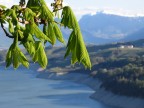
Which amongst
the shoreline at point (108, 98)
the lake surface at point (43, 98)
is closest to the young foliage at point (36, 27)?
the lake surface at point (43, 98)

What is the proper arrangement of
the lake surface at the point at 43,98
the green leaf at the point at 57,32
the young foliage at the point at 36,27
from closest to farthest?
1. the young foliage at the point at 36,27
2. the green leaf at the point at 57,32
3. the lake surface at the point at 43,98

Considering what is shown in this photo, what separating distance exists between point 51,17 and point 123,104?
106454 millimetres

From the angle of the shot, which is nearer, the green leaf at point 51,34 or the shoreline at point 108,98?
the green leaf at point 51,34

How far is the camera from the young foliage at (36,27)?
2.52m

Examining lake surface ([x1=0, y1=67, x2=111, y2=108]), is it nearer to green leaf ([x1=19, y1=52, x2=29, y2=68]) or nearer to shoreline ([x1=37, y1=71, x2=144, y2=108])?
shoreline ([x1=37, y1=71, x2=144, y2=108])

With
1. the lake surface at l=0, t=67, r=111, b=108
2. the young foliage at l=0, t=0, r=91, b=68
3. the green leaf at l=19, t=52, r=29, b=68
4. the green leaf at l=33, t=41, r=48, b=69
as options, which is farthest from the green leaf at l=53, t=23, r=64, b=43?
the lake surface at l=0, t=67, r=111, b=108

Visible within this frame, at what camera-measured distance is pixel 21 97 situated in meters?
114

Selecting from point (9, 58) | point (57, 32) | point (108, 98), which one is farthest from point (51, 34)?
point (108, 98)

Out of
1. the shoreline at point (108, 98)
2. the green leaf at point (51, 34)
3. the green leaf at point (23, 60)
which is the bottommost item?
the shoreline at point (108, 98)

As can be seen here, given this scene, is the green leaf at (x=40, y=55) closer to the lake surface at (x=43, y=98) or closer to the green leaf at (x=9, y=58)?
the green leaf at (x=9, y=58)

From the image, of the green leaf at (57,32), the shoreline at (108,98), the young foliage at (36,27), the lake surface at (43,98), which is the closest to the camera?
the young foliage at (36,27)

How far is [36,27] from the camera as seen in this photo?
8.36ft

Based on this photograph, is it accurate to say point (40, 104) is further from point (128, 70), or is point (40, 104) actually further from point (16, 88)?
point (128, 70)

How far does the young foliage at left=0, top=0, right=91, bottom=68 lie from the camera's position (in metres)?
2.52
